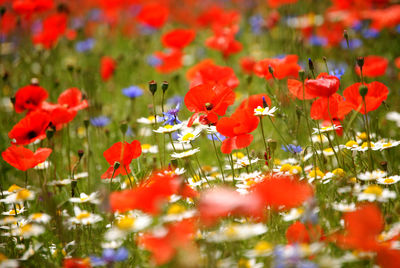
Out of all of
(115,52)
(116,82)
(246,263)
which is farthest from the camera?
(115,52)

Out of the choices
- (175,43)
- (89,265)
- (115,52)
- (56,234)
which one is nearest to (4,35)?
(115,52)

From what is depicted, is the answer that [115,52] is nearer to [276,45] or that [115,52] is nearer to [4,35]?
[4,35]

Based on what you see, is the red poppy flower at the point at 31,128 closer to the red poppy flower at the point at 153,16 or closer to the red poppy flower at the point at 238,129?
the red poppy flower at the point at 238,129

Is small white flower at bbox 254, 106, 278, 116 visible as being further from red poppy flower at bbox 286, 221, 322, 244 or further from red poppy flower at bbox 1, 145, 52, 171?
red poppy flower at bbox 1, 145, 52, 171

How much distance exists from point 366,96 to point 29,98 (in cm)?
153

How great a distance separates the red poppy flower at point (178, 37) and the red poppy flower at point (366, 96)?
5.73ft

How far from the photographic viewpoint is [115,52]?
193 inches

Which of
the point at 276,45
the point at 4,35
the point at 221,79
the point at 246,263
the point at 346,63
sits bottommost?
the point at 246,263

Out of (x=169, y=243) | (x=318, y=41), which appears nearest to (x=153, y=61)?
(x=318, y=41)

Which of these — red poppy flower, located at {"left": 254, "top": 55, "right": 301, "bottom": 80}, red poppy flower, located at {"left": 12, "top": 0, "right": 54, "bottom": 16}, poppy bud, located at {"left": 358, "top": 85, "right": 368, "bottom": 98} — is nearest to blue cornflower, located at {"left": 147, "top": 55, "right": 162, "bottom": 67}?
red poppy flower, located at {"left": 12, "top": 0, "right": 54, "bottom": 16}

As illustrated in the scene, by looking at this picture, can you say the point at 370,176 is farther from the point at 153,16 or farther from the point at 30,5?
the point at 153,16

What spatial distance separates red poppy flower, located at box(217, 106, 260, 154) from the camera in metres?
1.60

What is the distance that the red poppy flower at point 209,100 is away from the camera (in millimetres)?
1693

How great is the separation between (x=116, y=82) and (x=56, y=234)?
2.32 meters
